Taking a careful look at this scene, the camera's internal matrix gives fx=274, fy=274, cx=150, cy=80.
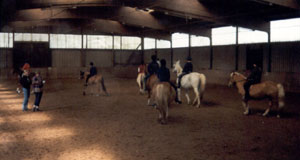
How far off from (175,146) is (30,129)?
13.7ft

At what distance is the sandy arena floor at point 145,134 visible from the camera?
17.7ft

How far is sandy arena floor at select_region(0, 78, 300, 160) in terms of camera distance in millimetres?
5410

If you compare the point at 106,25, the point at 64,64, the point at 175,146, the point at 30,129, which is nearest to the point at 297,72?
the point at 175,146

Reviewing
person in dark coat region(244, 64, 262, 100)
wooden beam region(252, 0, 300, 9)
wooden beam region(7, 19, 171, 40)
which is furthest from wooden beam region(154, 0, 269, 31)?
wooden beam region(7, 19, 171, 40)

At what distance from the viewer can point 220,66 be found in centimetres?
2247

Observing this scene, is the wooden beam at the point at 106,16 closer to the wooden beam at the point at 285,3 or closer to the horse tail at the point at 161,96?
the wooden beam at the point at 285,3

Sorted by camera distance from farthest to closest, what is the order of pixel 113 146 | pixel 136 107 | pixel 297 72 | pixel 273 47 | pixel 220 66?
pixel 220 66 < pixel 273 47 < pixel 297 72 < pixel 136 107 < pixel 113 146

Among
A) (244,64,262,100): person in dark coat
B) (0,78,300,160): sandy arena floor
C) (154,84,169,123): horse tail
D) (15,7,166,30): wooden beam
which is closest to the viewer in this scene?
(0,78,300,160): sandy arena floor

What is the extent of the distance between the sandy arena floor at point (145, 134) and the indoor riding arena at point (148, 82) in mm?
25

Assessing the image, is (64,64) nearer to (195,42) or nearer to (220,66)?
(195,42)

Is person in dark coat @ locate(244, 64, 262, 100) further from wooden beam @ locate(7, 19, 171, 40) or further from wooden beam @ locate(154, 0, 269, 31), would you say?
wooden beam @ locate(7, 19, 171, 40)

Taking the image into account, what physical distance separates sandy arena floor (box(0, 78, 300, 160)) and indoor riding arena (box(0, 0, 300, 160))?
1.0 inches

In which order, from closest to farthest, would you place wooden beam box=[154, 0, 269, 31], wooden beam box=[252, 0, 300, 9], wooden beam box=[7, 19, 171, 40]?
wooden beam box=[252, 0, 300, 9], wooden beam box=[154, 0, 269, 31], wooden beam box=[7, 19, 171, 40]

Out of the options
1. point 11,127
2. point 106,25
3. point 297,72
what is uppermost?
point 106,25
